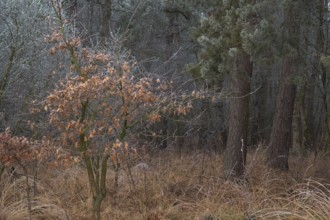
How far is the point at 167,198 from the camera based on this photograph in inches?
309

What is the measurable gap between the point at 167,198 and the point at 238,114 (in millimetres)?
2302

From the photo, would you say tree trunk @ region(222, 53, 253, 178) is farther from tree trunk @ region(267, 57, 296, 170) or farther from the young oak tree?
the young oak tree

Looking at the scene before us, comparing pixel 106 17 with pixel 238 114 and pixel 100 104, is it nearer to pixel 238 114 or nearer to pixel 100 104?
pixel 238 114

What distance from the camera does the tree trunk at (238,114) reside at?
29.8 feet

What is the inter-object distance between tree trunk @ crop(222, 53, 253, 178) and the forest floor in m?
0.44

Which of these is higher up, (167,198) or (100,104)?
(100,104)

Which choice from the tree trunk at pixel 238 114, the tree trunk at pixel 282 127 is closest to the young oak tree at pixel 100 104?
the tree trunk at pixel 238 114

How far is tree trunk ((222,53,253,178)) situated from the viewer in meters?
9.07

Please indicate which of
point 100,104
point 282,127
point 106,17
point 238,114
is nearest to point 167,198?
point 238,114

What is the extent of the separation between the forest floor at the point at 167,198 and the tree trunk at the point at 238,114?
17.3 inches

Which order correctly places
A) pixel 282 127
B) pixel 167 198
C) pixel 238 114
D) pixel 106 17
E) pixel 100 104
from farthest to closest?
pixel 106 17, pixel 282 127, pixel 238 114, pixel 167 198, pixel 100 104

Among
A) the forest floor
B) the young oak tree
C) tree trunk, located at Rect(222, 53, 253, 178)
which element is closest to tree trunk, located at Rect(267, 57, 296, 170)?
the forest floor

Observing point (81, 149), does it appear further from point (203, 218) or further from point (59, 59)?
point (59, 59)

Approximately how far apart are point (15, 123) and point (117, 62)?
12.8 feet
